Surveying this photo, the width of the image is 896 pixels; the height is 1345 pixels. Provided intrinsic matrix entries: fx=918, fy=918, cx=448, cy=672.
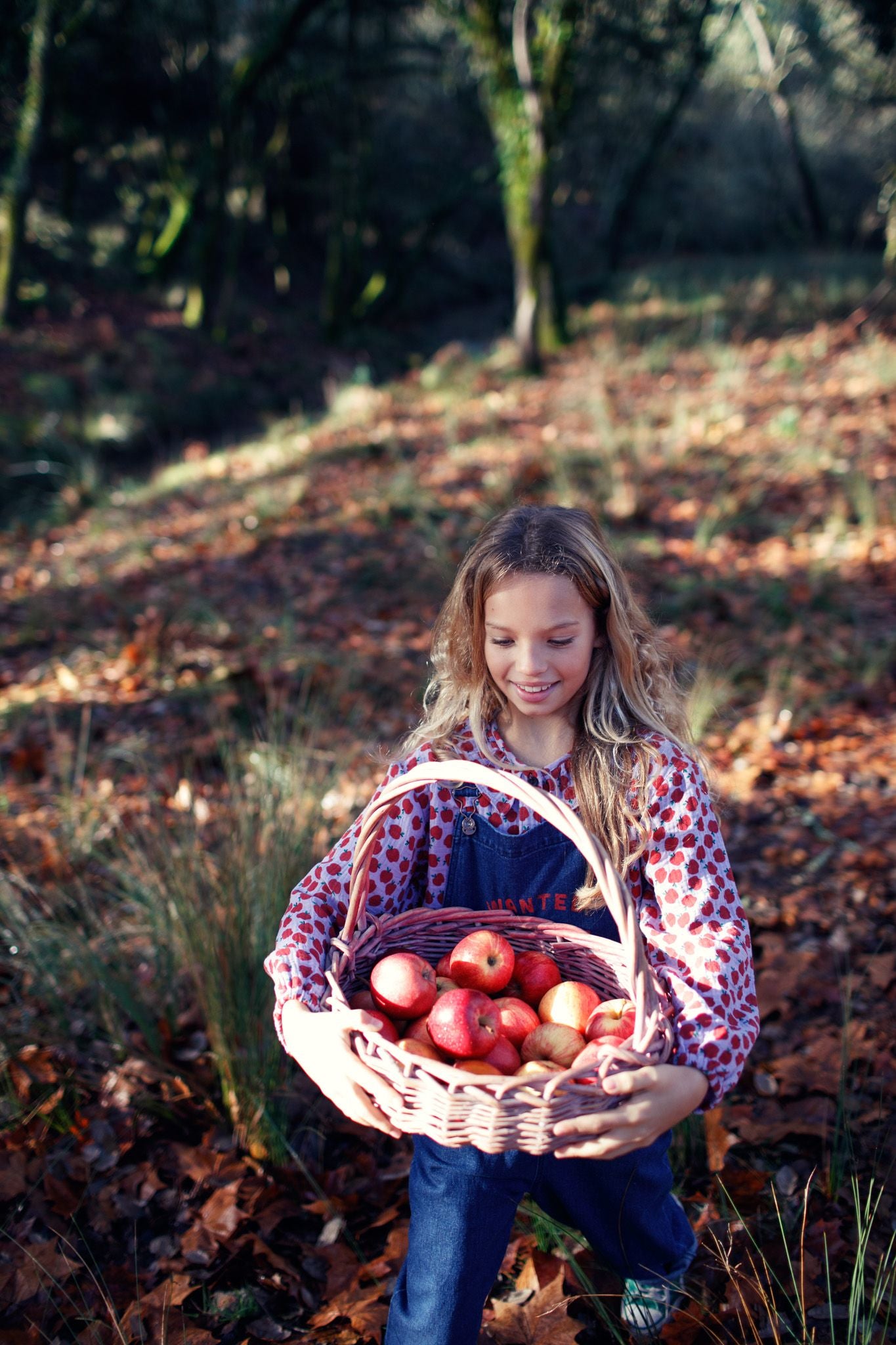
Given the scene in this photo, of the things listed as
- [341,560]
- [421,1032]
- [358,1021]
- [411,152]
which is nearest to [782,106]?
[411,152]

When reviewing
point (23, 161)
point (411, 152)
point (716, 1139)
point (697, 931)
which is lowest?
point (716, 1139)

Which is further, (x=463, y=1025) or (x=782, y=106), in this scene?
(x=782, y=106)

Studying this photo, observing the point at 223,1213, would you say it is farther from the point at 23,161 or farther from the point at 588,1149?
the point at 23,161

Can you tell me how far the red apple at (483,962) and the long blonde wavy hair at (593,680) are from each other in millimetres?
219

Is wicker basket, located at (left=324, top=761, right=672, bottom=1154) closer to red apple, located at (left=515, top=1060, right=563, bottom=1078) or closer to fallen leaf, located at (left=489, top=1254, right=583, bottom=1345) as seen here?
red apple, located at (left=515, top=1060, right=563, bottom=1078)

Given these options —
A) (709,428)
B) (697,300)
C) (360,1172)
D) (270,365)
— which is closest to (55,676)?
(360,1172)

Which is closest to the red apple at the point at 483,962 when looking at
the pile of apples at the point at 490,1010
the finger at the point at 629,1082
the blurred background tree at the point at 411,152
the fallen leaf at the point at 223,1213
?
the pile of apples at the point at 490,1010

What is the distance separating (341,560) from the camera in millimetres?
6574

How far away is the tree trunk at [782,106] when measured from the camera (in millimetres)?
11773

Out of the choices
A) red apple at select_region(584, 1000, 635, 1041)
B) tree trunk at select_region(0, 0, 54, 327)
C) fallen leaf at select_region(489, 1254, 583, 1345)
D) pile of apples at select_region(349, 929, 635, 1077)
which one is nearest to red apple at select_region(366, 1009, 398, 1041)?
pile of apples at select_region(349, 929, 635, 1077)

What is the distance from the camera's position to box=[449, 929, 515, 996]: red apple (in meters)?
1.64

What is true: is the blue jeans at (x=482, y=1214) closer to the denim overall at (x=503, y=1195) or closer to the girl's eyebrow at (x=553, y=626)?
the denim overall at (x=503, y=1195)

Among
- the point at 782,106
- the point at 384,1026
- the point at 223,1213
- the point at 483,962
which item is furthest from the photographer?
the point at 782,106

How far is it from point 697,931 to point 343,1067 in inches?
25.7
